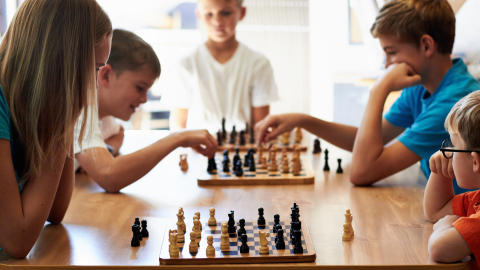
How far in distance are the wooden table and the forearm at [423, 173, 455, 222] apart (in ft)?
0.15

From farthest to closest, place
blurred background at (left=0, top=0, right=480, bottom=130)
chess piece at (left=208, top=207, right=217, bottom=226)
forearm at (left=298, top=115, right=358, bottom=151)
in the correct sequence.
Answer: blurred background at (left=0, top=0, right=480, bottom=130) → forearm at (left=298, top=115, right=358, bottom=151) → chess piece at (left=208, top=207, right=217, bottom=226)

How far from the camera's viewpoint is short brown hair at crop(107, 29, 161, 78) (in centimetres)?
180

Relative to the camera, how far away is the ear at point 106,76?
1.80m

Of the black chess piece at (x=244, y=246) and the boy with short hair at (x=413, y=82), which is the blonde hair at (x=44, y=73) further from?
the boy with short hair at (x=413, y=82)

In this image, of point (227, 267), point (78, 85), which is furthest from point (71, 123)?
point (227, 267)

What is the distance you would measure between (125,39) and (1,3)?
11.6ft

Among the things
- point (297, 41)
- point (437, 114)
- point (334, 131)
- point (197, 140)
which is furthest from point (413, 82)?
point (297, 41)

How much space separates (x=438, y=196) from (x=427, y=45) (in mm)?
700

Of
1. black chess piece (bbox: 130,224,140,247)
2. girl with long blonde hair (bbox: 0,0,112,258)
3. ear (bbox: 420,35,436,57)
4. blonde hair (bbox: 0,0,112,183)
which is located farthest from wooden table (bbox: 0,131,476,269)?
ear (bbox: 420,35,436,57)

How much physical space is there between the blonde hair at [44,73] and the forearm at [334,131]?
1.14 metres

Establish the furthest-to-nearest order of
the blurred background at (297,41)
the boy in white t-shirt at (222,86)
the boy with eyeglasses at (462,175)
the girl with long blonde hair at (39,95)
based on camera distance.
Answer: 1. the blurred background at (297,41)
2. the boy in white t-shirt at (222,86)
3. the girl with long blonde hair at (39,95)
4. the boy with eyeglasses at (462,175)

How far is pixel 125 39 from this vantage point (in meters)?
1.83

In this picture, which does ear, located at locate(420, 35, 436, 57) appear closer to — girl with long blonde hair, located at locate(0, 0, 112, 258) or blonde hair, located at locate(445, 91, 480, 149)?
blonde hair, located at locate(445, 91, 480, 149)

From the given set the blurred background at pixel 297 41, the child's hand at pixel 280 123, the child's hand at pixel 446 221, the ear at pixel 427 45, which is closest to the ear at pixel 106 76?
the child's hand at pixel 280 123
